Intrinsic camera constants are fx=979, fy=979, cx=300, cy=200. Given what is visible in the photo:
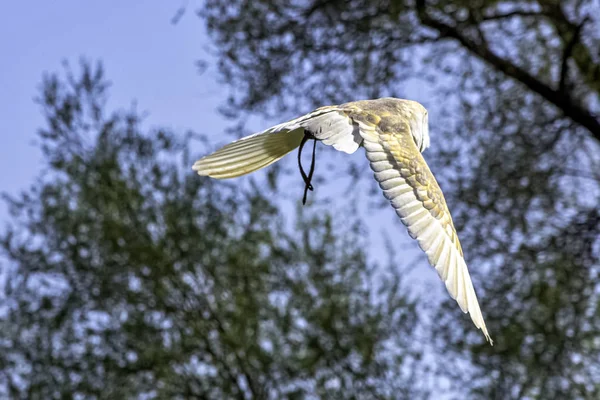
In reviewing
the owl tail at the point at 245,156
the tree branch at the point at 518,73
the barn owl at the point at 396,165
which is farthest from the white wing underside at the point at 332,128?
the tree branch at the point at 518,73

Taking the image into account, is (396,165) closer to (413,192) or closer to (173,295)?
(413,192)

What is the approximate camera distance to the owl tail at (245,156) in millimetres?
3602

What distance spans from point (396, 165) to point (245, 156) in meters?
0.67

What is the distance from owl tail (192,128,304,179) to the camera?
11.8ft

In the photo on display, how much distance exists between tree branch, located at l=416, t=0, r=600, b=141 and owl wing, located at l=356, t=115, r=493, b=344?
4.13 metres

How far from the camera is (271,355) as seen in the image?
920cm

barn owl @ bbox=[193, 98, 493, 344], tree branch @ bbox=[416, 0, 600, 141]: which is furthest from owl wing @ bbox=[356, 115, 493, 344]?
tree branch @ bbox=[416, 0, 600, 141]

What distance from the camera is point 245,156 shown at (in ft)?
12.0

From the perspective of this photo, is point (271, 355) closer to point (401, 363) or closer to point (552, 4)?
point (401, 363)

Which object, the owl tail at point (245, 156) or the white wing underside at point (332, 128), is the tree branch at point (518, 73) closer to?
the owl tail at point (245, 156)

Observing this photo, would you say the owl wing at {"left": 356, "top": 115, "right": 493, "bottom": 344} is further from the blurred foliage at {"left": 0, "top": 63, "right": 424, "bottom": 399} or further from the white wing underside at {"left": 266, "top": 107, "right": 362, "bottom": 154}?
the blurred foliage at {"left": 0, "top": 63, "right": 424, "bottom": 399}

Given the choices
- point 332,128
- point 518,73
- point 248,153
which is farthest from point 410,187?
point 518,73

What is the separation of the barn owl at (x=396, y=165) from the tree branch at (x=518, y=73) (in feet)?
12.9

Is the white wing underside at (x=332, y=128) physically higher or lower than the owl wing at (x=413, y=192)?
higher
